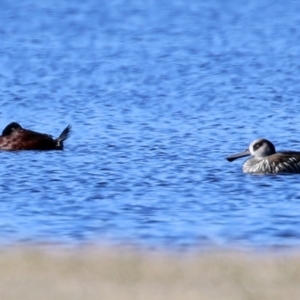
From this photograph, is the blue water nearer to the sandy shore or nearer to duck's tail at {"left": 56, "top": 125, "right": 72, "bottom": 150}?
duck's tail at {"left": 56, "top": 125, "right": 72, "bottom": 150}

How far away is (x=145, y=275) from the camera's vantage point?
911cm

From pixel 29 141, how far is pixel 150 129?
2.46m

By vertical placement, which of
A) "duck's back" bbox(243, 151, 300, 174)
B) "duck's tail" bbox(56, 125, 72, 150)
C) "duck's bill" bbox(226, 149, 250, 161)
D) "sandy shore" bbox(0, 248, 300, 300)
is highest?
"duck's tail" bbox(56, 125, 72, 150)

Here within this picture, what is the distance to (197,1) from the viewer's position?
2293 inches

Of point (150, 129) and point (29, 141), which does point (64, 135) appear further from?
point (150, 129)

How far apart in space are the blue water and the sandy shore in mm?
801

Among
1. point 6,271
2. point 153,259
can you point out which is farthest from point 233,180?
point 6,271

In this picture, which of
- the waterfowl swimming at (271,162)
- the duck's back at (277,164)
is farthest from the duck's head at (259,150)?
the duck's back at (277,164)

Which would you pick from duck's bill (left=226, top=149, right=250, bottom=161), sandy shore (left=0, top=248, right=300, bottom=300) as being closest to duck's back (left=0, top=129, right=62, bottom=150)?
duck's bill (left=226, top=149, right=250, bottom=161)

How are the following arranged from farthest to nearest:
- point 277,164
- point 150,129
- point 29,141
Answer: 1. point 150,129
2. point 29,141
3. point 277,164

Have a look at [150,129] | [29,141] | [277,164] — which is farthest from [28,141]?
[277,164]

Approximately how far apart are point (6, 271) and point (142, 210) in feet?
12.5

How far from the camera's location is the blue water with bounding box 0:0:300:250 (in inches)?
477

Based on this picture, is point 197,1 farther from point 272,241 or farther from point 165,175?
point 272,241
